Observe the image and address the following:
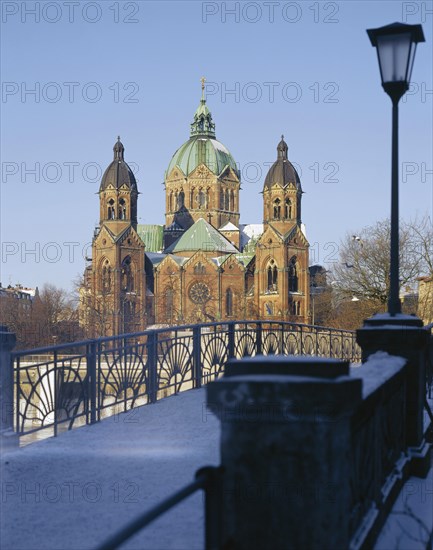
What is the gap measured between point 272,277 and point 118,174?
20473 mm

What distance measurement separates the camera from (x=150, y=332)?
11.0 metres

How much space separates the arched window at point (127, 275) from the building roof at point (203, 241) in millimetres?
7429

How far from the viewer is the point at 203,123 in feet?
334

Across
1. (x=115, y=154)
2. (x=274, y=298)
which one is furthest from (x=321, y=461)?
(x=115, y=154)

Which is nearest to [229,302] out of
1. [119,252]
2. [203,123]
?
[119,252]

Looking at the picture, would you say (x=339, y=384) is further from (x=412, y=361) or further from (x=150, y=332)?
(x=150, y=332)

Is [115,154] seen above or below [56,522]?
above

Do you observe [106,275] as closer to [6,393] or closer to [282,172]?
[282,172]

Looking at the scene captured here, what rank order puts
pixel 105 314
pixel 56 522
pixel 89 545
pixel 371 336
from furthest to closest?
pixel 105 314 < pixel 371 336 < pixel 56 522 < pixel 89 545

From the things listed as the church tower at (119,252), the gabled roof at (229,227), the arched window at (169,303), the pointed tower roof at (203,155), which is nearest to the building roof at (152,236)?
the pointed tower roof at (203,155)

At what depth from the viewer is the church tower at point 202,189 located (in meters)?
92.2

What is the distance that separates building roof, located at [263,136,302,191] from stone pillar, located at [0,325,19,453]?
238 ft

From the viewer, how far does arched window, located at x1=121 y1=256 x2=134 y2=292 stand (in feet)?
263

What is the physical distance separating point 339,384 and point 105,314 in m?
69.8
